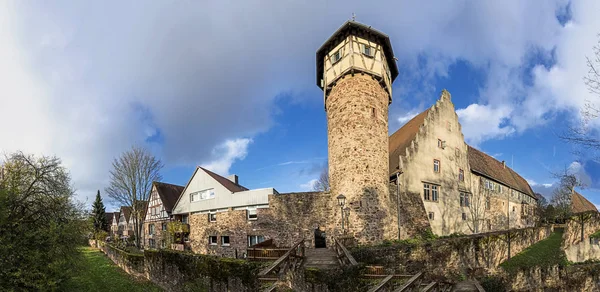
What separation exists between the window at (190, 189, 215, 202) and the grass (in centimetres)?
2165

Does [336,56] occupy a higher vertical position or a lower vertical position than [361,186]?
higher

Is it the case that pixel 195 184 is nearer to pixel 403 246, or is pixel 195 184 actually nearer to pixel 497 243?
pixel 403 246

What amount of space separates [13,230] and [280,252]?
9581mm

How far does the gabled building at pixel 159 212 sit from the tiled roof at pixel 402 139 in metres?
23.4

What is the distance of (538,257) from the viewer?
1994 cm

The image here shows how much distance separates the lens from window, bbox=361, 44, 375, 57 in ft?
62.5

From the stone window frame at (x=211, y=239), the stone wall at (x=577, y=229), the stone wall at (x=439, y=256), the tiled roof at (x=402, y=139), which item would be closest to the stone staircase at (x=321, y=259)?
the stone wall at (x=439, y=256)

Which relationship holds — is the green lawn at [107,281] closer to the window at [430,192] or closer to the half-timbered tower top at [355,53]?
the half-timbered tower top at [355,53]

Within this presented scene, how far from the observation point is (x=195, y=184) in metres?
30.8

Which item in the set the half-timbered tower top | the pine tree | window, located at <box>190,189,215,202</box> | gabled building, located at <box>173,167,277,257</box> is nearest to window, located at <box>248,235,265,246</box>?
gabled building, located at <box>173,167,277,257</box>

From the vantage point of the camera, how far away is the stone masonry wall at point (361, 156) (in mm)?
17844

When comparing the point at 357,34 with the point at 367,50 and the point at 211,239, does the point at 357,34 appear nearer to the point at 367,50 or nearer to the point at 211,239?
the point at 367,50

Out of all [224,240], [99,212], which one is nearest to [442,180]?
[224,240]

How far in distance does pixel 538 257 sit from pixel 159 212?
33.8 meters
